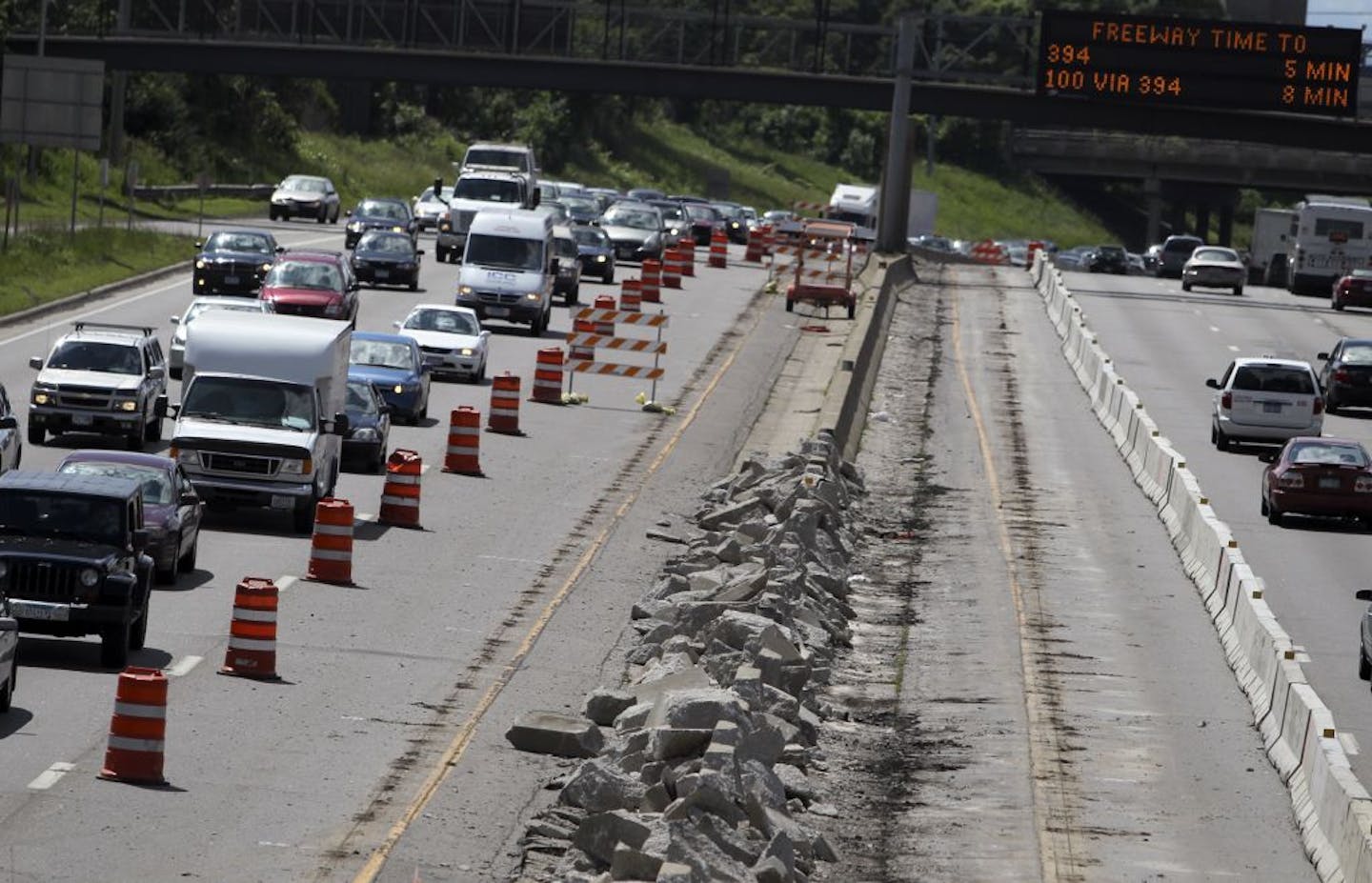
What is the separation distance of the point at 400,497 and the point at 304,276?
1835 cm

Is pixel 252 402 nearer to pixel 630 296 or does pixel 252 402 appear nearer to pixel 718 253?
pixel 630 296

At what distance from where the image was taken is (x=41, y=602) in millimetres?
21438

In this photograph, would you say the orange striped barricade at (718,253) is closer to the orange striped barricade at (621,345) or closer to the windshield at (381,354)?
the orange striped barricade at (621,345)

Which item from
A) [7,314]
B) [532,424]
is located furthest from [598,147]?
[532,424]

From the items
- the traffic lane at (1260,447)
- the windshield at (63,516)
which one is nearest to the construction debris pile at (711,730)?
the windshield at (63,516)

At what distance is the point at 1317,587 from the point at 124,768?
18.2 meters

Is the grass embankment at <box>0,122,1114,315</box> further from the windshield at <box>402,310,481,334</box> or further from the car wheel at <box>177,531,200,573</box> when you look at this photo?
the car wheel at <box>177,531,200,573</box>

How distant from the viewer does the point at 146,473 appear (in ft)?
84.7

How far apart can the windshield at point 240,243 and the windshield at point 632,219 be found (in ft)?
69.8

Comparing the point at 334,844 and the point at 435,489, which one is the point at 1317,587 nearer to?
the point at 435,489

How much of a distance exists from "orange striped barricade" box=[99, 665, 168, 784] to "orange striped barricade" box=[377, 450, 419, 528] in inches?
530

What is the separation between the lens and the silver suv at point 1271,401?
44.6 metres

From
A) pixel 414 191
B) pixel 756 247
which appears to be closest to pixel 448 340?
pixel 756 247

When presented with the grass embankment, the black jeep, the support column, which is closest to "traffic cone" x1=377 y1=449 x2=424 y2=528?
the black jeep
